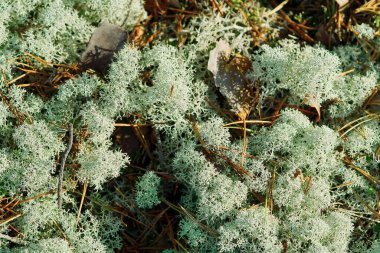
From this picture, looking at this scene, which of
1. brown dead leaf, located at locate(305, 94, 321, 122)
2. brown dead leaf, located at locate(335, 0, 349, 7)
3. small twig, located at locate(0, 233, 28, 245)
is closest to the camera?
small twig, located at locate(0, 233, 28, 245)

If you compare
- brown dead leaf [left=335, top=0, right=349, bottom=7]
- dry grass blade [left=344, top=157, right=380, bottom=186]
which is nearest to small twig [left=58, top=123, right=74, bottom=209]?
dry grass blade [left=344, top=157, right=380, bottom=186]

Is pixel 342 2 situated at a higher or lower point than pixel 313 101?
higher

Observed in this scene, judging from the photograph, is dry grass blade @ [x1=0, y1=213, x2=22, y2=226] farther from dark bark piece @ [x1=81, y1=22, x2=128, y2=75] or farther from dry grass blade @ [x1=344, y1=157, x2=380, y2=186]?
dry grass blade @ [x1=344, y1=157, x2=380, y2=186]

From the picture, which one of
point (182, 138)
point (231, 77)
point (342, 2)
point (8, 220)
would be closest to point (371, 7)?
point (342, 2)

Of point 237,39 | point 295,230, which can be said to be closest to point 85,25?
point 237,39

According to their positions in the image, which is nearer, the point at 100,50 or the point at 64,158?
the point at 64,158

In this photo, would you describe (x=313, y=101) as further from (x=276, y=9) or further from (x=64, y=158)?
(x=64, y=158)
